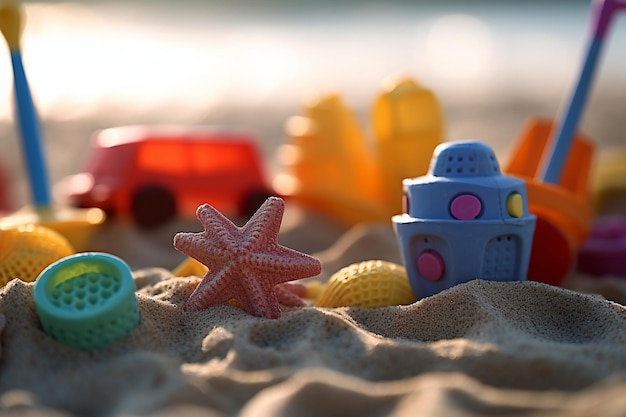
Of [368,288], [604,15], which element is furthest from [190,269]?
[604,15]

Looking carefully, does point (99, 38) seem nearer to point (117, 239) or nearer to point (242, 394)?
point (117, 239)

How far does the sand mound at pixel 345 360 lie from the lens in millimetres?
1698

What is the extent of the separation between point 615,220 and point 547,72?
8.41 metres

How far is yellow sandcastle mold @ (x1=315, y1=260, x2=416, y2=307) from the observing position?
8.09 feet

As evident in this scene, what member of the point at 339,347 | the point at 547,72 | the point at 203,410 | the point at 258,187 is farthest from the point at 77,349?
the point at 547,72

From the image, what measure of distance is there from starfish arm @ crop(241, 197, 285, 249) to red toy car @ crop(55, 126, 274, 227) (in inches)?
75.8

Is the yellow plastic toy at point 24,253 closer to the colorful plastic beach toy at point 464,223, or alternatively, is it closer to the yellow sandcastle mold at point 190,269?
the yellow sandcastle mold at point 190,269

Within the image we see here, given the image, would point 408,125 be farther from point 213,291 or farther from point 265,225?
point 213,291

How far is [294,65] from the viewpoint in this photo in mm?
13812

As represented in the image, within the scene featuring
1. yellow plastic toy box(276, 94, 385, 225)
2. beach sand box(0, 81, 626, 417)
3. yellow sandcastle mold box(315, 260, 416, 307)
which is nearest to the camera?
beach sand box(0, 81, 626, 417)

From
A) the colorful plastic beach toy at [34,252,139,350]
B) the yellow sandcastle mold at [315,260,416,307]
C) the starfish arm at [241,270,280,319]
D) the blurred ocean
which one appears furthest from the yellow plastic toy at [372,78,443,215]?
the blurred ocean

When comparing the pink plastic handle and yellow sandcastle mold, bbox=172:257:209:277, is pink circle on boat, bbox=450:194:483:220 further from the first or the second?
the pink plastic handle

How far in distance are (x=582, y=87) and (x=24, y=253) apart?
7.84 feet

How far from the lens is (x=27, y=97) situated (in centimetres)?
→ 346
